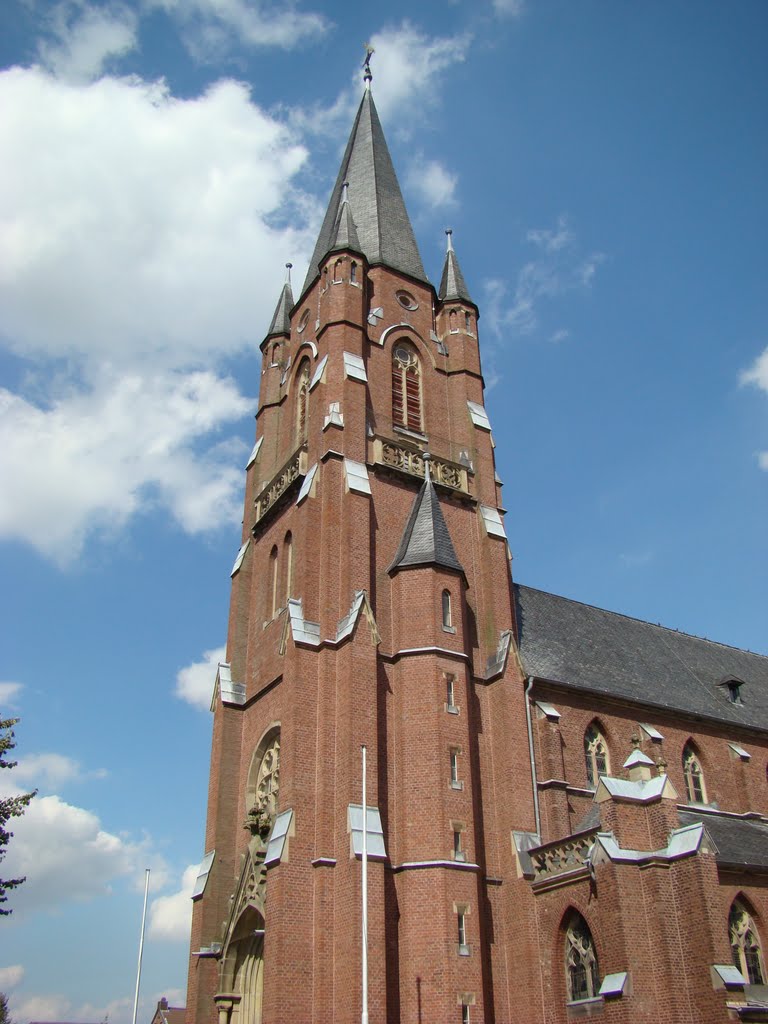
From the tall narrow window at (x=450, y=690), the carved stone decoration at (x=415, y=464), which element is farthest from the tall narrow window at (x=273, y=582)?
the tall narrow window at (x=450, y=690)

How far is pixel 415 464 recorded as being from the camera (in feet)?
103

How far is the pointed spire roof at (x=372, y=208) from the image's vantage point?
38.1 meters

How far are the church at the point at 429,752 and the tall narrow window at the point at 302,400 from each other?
12 cm

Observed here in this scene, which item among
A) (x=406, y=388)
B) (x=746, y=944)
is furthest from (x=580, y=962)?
(x=406, y=388)

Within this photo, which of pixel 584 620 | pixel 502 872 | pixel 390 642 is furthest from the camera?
pixel 584 620

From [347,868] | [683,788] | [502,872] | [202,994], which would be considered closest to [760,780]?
[683,788]

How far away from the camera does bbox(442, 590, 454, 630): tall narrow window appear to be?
27.4 m

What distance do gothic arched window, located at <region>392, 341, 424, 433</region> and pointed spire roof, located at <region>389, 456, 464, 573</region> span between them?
3937 millimetres

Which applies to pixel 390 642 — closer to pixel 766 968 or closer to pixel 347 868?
pixel 347 868

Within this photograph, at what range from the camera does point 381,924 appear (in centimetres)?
2198

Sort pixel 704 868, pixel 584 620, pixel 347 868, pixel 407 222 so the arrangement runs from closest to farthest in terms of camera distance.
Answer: pixel 704 868
pixel 347 868
pixel 584 620
pixel 407 222

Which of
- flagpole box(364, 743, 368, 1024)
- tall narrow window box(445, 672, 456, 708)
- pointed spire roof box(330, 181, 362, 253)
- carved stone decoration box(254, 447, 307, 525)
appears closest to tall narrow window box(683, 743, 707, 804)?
tall narrow window box(445, 672, 456, 708)

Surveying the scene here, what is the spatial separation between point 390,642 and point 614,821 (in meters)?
7.95

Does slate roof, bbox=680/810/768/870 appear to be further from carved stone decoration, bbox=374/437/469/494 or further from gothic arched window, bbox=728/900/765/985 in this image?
carved stone decoration, bbox=374/437/469/494
